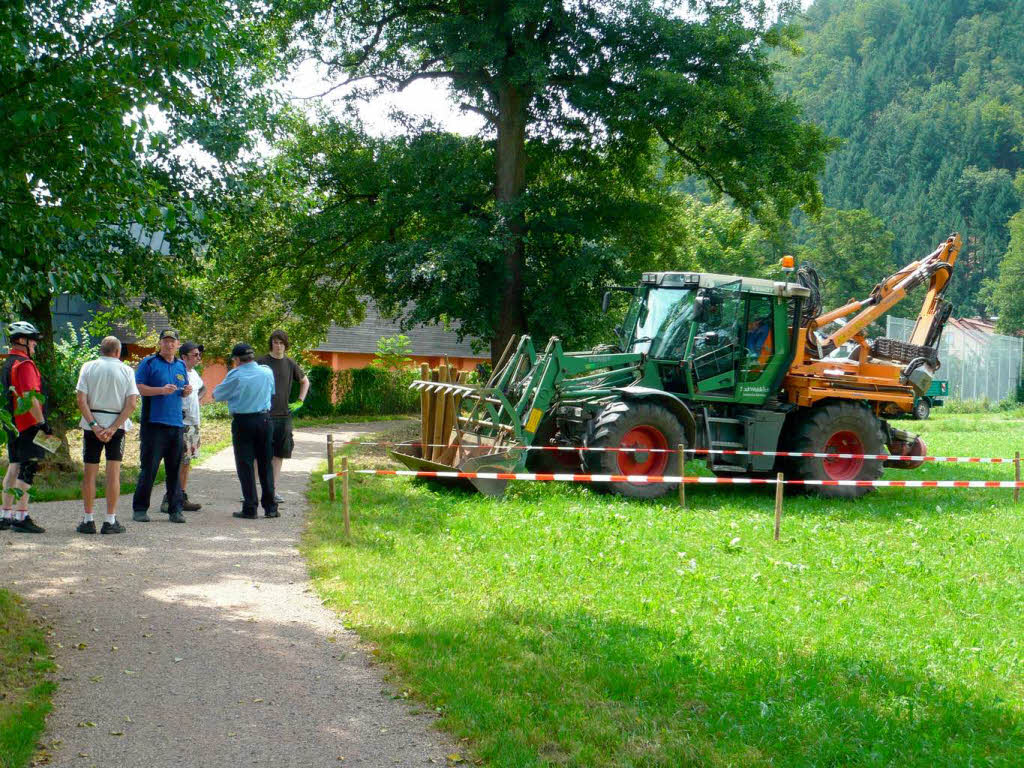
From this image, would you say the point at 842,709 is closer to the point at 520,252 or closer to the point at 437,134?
the point at 520,252

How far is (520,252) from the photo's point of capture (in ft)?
73.5

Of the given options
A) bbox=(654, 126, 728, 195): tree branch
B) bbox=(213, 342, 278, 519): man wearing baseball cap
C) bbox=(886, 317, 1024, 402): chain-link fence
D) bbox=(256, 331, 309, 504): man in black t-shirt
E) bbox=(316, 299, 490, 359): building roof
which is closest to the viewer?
bbox=(213, 342, 278, 519): man wearing baseball cap

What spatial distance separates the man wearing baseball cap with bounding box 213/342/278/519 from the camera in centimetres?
1101

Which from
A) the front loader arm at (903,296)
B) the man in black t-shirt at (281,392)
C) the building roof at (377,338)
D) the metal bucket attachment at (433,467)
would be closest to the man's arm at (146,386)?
the man in black t-shirt at (281,392)

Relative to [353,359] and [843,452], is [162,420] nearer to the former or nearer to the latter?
[843,452]

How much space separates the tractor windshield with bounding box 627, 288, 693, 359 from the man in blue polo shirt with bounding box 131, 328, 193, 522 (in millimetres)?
6513

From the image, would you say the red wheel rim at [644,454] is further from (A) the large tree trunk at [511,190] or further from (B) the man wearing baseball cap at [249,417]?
(A) the large tree trunk at [511,190]

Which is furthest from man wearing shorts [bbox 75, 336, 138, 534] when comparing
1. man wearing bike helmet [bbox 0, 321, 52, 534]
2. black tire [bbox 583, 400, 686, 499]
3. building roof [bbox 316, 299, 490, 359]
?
building roof [bbox 316, 299, 490, 359]

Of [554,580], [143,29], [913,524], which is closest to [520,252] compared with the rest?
[913,524]

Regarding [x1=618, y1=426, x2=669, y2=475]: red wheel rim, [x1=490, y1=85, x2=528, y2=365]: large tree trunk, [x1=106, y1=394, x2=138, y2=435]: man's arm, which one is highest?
[x1=490, y1=85, x2=528, y2=365]: large tree trunk

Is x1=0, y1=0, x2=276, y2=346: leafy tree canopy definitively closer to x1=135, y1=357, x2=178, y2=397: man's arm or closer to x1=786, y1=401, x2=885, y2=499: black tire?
x1=135, y1=357, x2=178, y2=397: man's arm

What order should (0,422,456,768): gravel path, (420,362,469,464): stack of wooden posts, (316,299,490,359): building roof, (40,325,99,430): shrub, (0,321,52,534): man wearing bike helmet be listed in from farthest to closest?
(316,299,490,359): building roof, (40,325,99,430): shrub, (420,362,469,464): stack of wooden posts, (0,321,52,534): man wearing bike helmet, (0,422,456,768): gravel path

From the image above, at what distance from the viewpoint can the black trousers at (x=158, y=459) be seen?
33.7ft

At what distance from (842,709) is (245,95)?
11.2 m
